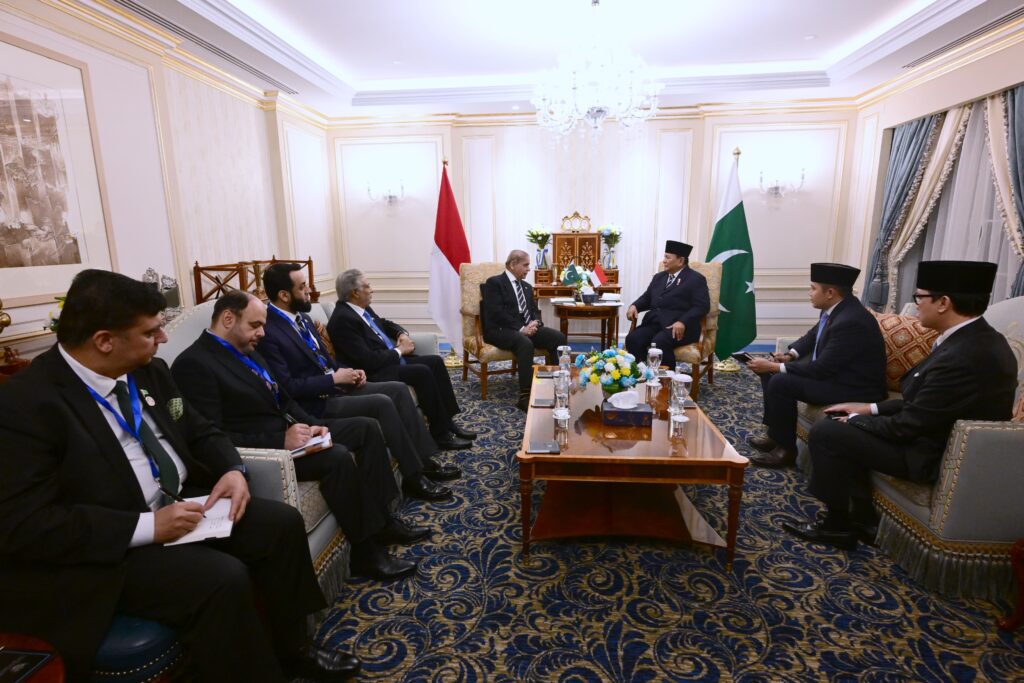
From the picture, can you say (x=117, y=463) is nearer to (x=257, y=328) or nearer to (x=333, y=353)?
(x=257, y=328)

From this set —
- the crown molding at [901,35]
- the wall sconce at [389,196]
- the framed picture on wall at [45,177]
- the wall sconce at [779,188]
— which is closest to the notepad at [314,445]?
the framed picture on wall at [45,177]

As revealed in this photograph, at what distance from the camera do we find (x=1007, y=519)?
216cm

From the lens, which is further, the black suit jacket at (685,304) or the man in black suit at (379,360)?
the black suit jacket at (685,304)

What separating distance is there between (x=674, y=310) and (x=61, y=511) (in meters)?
4.60

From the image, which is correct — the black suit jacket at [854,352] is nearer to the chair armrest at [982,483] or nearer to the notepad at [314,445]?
the chair armrest at [982,483]

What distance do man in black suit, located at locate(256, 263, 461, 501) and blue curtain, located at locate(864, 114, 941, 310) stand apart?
17.6 feet

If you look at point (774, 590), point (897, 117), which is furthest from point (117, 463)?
point (897, 117)

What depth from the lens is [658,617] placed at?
7.10ft

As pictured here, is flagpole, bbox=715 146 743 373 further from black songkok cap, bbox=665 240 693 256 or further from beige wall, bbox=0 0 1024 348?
black songkok cap, bbox=665 240 693 256

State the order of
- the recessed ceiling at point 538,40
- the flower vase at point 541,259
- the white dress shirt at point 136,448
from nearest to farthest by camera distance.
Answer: the white dress shirt at point 136,448
the recessed ceiling at point 538,40
the flower vase at point 541,259

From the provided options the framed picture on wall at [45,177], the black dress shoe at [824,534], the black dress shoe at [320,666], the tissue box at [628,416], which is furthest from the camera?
the framed picture on wall at [45,177]

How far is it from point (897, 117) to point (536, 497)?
5621mm

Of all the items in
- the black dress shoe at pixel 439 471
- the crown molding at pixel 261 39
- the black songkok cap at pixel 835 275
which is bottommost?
the black dress shoe at pixel 439 471

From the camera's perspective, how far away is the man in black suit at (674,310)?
4793 millimetres
